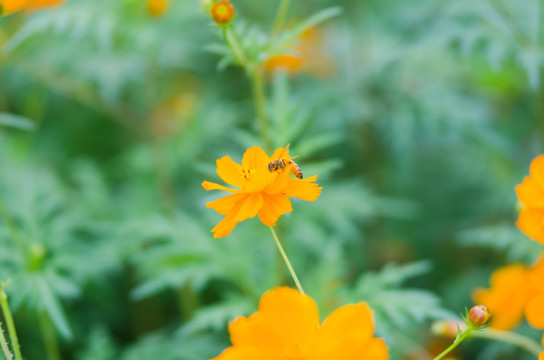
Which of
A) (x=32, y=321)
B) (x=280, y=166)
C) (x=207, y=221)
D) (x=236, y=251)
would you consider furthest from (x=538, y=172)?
(x=32, y=321)

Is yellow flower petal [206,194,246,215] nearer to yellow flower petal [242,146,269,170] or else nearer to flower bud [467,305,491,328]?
yellow flower petal [242,146,269,170]

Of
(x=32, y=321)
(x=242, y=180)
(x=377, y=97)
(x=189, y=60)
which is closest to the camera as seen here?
(x=242, y=180)

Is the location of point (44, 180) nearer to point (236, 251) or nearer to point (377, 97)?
point (236, 251)

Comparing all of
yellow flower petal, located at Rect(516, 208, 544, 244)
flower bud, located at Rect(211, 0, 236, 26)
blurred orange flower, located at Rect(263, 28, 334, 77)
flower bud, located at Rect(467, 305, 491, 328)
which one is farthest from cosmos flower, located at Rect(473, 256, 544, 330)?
blurred orange flower, located at Rect(263, 28, 334, 77)

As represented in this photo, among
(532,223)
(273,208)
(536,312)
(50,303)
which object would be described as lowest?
(536,312)

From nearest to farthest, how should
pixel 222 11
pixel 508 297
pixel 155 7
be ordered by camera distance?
pixel 222 11 < pixel 508 297 < pixel 155 7

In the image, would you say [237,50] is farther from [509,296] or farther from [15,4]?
[509,296]

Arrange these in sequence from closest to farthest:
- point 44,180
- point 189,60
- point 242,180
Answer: point 242,180, point 44,180, point 189,60

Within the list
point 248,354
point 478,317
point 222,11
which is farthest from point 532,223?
point 222,11
